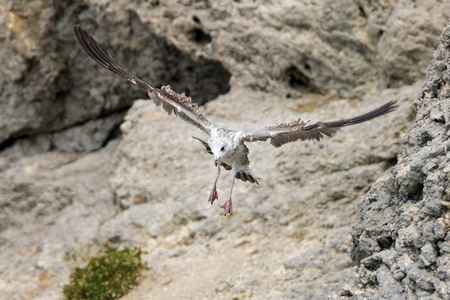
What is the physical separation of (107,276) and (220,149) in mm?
3171

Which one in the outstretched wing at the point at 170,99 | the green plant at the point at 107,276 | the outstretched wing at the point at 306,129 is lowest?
the green plant at the point at 107,276

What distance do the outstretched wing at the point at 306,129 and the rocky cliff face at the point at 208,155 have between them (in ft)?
2.40

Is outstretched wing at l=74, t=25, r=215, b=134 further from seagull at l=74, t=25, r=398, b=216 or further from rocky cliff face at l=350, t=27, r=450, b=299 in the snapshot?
rocky cliff face at l=350, t=27, r=450, b=299

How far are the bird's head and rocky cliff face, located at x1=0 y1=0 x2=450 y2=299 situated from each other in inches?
70.5

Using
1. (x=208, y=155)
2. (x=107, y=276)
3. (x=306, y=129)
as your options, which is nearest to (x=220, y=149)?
(x=306, y=129)

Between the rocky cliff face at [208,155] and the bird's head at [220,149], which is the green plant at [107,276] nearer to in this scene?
the rocky cliff face at [208,155]

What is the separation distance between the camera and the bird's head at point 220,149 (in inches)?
256

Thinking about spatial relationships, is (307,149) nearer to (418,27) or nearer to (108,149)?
(418,27)

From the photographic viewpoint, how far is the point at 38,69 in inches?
464

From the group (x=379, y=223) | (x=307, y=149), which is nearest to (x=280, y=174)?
(x=307, y=149)

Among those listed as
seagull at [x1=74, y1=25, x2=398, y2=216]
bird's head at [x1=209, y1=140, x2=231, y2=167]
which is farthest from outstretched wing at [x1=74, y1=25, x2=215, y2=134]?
bird's head at [x1=209, y1=140, x2=231, y2=167]

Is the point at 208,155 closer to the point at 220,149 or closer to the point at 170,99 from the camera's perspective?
the point at 170,99

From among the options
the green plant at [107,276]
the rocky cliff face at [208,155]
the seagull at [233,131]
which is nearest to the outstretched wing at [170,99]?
the seagull at [233,131]

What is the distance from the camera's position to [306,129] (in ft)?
20.0
